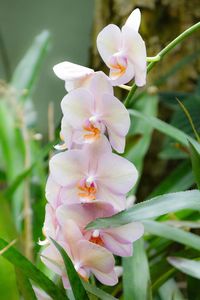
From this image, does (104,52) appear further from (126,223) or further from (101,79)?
(126,223)

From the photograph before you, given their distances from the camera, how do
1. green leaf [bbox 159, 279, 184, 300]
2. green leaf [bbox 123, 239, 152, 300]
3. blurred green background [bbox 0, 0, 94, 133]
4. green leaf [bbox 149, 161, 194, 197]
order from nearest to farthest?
green leaf [bbox 123, 239, 152, 300]
green leaf [bbox 159, 279, 184, 300]
green leaf [bbox 149, 161, 194, 197]
blurred green background [bbox 0, 0, 94, 133]

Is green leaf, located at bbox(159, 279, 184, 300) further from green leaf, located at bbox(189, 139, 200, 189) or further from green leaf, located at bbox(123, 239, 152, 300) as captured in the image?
green leaf, located at bbox(189, 139, 200, 189)

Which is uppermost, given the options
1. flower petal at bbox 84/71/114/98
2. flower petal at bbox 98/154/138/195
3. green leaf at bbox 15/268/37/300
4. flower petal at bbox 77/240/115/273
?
flower petal at bbox 84/71/114/98

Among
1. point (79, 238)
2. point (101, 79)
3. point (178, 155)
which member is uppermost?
point (101, 79)

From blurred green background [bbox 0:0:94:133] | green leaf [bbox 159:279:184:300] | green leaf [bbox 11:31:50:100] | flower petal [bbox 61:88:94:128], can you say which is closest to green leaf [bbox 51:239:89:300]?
flower petal [bbox 61:88:94:128]

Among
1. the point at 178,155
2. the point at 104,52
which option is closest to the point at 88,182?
the point at 104,52

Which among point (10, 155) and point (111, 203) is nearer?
point (111, 203)
